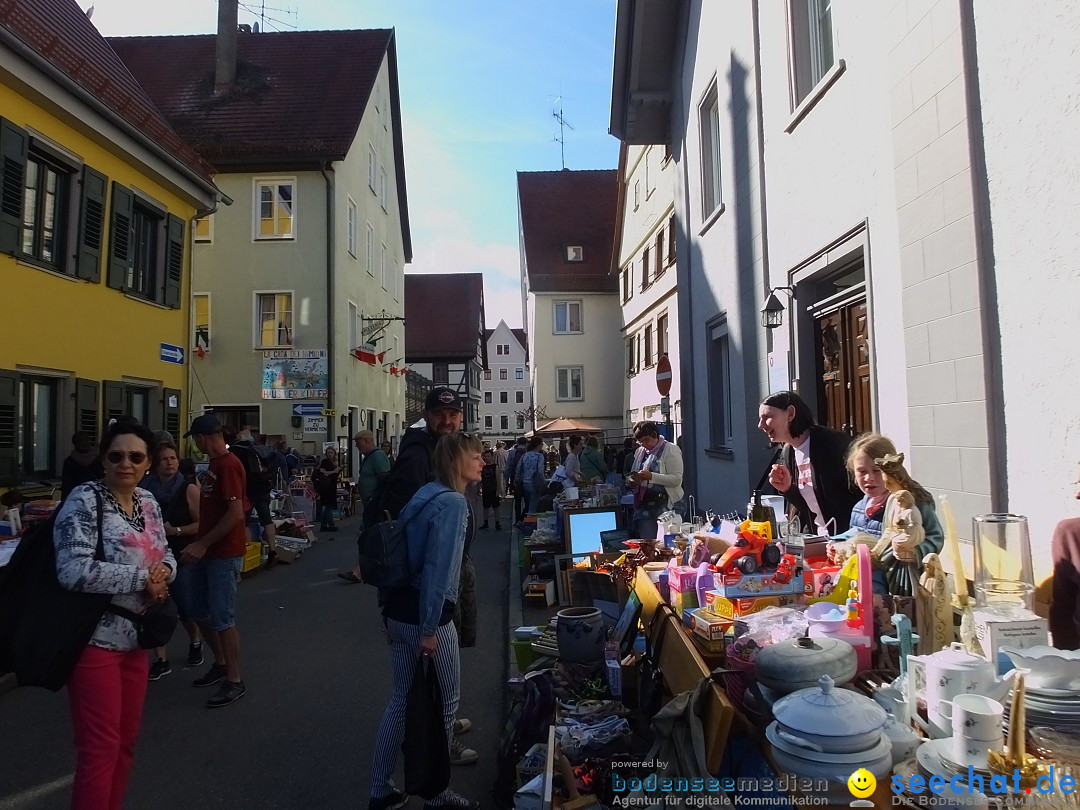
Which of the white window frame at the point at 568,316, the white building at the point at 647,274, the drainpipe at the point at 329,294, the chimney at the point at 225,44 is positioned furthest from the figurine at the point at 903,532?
the white window frame at the point at 568,316

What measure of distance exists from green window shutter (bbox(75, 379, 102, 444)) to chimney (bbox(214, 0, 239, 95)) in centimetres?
1551

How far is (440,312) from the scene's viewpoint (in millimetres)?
45469

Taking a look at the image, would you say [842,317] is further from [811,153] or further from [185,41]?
[185,41]

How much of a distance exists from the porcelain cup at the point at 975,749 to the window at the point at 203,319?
2134cm

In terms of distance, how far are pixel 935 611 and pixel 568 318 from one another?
29534 millimetres

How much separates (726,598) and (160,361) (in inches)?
495

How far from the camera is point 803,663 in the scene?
96.0 inches

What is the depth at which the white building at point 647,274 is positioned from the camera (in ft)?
59.9

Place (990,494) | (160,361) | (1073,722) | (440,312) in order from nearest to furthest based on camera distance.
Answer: (1073,722) → (990,494) → (160,361) → (440,312)

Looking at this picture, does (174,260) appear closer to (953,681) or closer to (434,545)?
(434,545)

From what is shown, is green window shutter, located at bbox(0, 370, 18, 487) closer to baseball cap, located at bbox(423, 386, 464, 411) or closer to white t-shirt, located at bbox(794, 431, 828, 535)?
baseball cap, located at bbox(423, 386, 464, 411)

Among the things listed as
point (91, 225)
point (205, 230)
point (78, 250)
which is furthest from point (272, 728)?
point (205, 230)

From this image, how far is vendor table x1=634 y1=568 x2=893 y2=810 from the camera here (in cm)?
243

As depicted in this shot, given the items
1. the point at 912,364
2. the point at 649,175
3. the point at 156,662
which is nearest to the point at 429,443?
the point at 912,364
